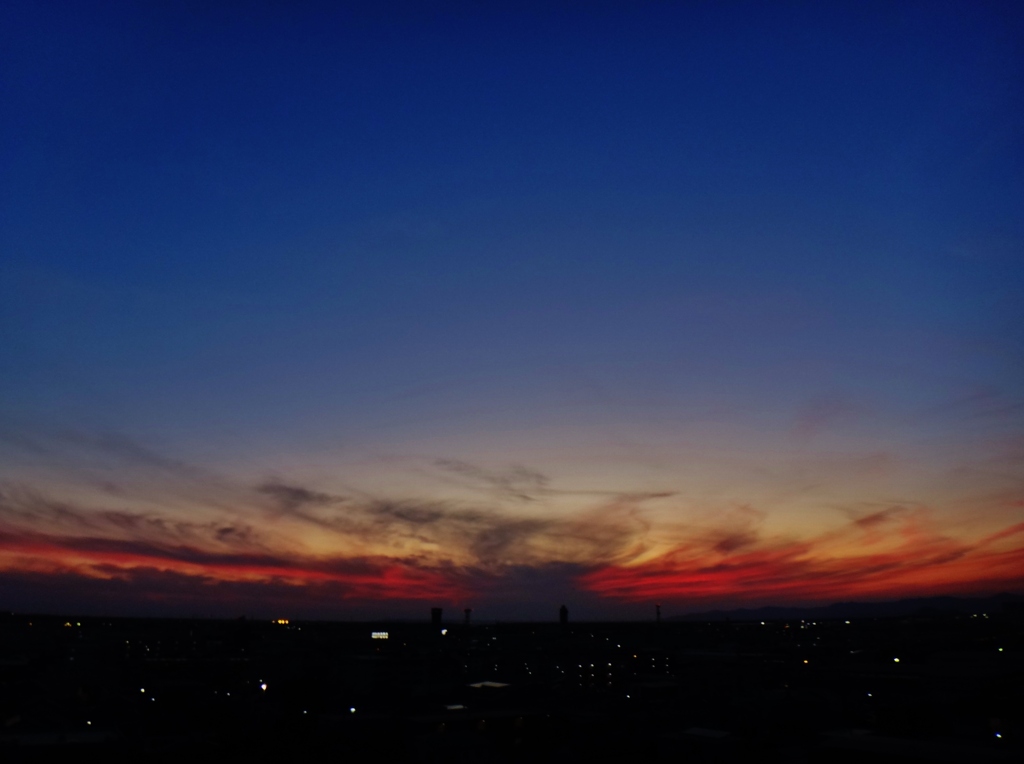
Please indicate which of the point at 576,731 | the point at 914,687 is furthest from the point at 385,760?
the point at 914,687

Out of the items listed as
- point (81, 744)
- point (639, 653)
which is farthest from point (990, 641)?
point (81, 744)

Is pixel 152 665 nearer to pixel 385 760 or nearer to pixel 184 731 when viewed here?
pixel 184 731

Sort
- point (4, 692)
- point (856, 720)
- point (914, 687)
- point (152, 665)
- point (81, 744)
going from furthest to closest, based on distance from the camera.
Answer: point (152, 665) < point (914, 687) < point (4, 692) < point (856, 720) < point (81, 744)

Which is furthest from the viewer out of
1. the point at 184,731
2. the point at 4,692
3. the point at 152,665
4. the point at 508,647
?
the point at 508,647

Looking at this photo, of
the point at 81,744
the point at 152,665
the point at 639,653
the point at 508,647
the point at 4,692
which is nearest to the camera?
the point at 81,744

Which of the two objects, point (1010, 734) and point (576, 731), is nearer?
point (1010, 734)

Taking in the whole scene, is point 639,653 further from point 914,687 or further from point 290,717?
point 290,717
